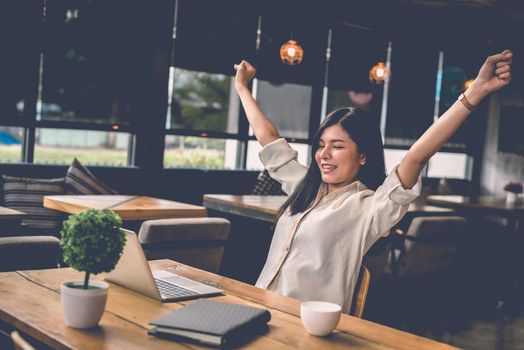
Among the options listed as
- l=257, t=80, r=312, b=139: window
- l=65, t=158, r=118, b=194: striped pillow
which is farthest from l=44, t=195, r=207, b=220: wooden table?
l=257, t=80, r=312, b=139: window

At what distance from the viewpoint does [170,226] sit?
360 centimetres

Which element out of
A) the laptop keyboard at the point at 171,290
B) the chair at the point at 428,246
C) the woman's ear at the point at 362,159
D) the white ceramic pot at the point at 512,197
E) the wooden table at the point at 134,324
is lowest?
the chair at the point at 428,246

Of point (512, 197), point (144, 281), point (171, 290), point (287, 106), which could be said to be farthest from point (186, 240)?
point (512, 197)

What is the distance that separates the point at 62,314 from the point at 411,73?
7843 mm

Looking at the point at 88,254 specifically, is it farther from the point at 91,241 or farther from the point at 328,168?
the point at 328,168

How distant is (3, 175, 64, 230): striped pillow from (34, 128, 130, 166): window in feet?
2.93

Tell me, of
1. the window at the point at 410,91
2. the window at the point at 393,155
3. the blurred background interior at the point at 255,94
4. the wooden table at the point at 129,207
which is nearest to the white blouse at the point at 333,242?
the wooden table at the point at 129,207

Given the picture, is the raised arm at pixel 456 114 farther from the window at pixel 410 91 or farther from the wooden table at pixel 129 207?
the window at pixel 410 91

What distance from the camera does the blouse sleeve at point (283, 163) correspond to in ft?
8.16

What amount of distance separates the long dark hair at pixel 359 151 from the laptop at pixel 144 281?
48 cm

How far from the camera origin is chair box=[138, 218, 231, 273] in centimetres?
356

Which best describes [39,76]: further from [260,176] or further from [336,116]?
[336,116]

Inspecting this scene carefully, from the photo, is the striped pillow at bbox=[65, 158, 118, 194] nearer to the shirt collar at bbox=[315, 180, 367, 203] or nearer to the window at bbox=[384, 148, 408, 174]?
the shirt collar at bbox=[315, 180, 367, 203]

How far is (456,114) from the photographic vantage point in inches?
75.1
